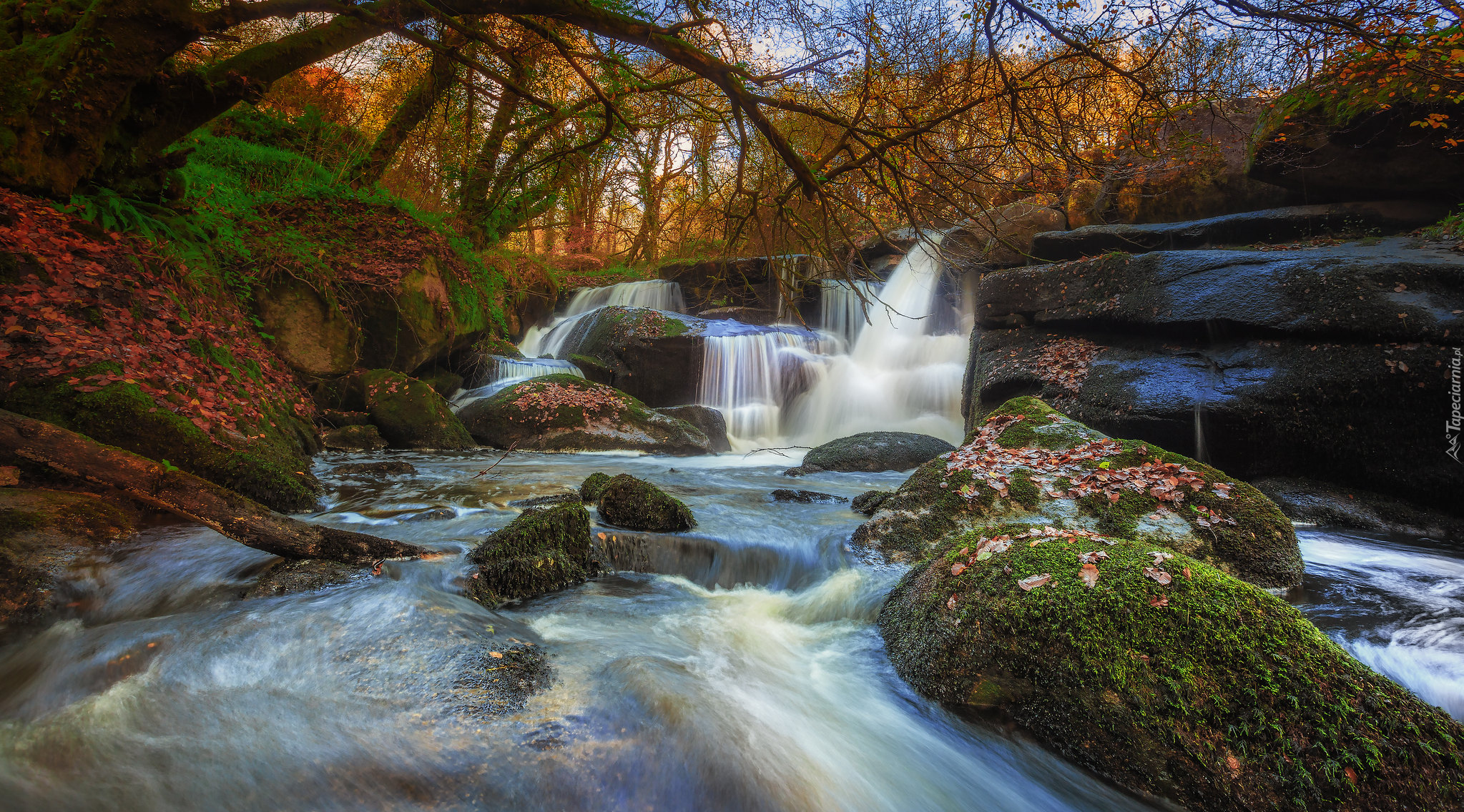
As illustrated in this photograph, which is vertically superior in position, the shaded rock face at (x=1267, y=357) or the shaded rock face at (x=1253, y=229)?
the shaded rock face at (x=1253, y=229)

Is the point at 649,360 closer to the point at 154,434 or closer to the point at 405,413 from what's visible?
the point at 405,413

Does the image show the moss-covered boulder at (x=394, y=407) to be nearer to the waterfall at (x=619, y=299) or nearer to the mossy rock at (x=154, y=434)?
the mossy rock at (x=154, y=434)

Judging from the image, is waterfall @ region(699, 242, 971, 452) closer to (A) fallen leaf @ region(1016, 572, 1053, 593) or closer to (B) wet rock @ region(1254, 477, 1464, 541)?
(B) wet rock @ region(1254, 477, 1464, 541)

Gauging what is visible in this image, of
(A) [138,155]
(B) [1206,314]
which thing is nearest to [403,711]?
(A) [138,155]

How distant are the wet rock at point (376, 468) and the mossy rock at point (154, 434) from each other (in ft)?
6.47

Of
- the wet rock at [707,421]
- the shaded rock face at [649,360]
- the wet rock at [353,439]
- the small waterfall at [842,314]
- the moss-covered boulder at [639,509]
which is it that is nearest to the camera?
the moss-covered boulder at [639,509]

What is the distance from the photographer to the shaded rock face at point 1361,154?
8.11 meters

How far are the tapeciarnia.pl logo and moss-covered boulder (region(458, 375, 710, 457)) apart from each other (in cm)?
935

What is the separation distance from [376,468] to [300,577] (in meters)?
4.73

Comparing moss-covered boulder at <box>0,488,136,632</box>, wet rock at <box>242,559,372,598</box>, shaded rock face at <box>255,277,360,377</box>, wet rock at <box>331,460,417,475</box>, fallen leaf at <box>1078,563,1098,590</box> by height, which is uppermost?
shaded rock face at <box>255,277,360,377</box>

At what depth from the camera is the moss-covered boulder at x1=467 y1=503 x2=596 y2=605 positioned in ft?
11.5

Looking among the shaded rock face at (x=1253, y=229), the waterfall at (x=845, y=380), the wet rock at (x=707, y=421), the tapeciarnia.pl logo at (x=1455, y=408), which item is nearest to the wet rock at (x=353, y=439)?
the wet rock at (x=707, y=421)

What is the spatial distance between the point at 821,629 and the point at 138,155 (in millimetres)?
6957

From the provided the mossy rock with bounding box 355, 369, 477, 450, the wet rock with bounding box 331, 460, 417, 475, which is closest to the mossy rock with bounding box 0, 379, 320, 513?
the wet rock with bounding box 331, 460, 417, 475
